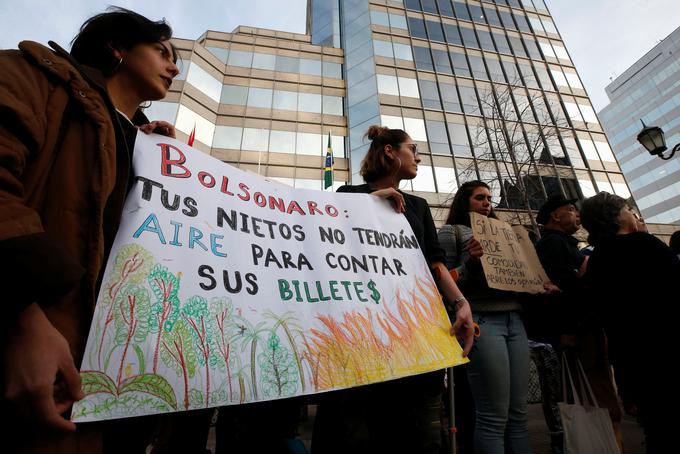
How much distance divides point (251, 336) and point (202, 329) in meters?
0.15

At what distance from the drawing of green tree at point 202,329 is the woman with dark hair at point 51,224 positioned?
0.79 feet

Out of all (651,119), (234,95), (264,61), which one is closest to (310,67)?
(264,61)

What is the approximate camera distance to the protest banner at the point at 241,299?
0.84 metres

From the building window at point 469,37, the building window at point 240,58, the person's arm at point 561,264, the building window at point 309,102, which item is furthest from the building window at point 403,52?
the person's arm at point 561,264

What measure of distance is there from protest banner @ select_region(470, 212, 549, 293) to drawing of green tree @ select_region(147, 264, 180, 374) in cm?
169

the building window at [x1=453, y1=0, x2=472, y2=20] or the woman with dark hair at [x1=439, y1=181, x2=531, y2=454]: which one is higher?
the building window at [x1=453, y1=0, x2=472, y2=20]

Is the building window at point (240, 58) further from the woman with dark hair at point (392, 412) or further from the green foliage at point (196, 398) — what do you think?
the green foliage at point (196, 398)

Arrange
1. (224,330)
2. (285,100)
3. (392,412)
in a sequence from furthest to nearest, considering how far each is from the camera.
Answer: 1. (285,100)
2. (392,412)
3. (224,330)

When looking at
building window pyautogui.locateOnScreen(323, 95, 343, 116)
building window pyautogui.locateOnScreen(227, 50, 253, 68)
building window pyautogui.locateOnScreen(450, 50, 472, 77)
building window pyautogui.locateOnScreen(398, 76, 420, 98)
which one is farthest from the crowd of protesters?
building window pyautogui.locateOnScreen(227, 50, 253, 68)

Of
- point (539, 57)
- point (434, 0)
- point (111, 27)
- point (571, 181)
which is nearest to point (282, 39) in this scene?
point (434, 0)

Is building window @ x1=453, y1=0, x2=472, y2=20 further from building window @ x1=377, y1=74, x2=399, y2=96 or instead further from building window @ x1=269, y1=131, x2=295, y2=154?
building window @ x1=269, y1=131, x2=295, y2=154

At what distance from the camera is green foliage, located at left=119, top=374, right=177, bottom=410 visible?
31.5 inches

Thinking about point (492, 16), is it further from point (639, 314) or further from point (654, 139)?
point (639, 314)

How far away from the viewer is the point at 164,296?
94cm
